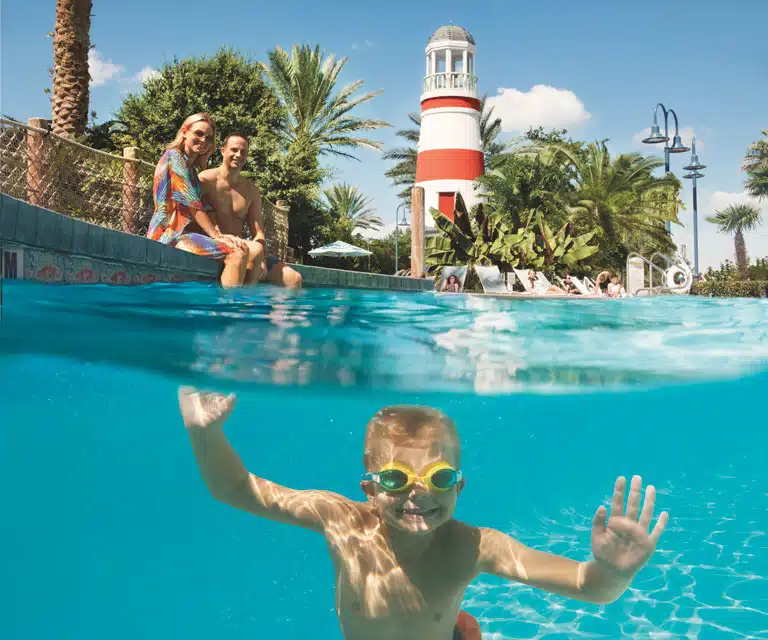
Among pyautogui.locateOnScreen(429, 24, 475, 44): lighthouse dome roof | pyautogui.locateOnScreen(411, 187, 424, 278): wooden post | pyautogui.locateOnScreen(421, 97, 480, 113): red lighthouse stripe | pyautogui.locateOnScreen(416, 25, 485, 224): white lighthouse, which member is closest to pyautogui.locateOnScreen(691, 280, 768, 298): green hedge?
pyautogui.locateOnScreen(416, 25, 485, 224): white lighthouse

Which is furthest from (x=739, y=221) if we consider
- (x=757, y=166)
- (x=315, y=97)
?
(x=315, y=97)

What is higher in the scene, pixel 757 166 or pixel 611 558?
pixel 757 166

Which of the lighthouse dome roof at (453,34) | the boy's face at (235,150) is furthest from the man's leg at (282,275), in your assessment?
the lighthouse dome roof at (453,34)

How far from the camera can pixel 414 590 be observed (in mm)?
3320

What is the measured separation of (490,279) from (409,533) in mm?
21401

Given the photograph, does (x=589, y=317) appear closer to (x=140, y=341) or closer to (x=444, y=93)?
(x=140, y=341)

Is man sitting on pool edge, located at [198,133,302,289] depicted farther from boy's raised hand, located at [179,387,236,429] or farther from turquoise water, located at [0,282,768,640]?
boy's raised hand, located at [179,387,236,429]

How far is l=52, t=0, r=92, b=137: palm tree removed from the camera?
58.9 ft

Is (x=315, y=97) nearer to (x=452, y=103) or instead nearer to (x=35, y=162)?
(x=452, y=103)

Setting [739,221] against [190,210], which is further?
[739,221]

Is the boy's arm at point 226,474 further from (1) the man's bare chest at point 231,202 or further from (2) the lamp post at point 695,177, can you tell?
(2) the lamp post at point 695,177

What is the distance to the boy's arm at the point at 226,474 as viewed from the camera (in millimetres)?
3047

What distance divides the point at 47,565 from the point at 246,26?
16.1 metres

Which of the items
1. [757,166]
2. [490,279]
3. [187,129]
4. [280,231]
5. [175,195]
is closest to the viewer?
[175,195]
